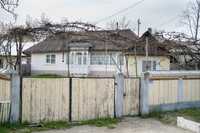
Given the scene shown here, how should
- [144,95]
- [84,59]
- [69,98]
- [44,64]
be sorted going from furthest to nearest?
[44,64] < [84,59] < [144,95] < [69,98]

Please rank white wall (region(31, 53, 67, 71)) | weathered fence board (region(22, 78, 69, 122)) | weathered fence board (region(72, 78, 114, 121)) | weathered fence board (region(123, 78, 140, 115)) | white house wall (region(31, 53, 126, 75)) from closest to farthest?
weathered fence board (region(22, 78, 69, 122)) < weathered fence board (region(72, 78, 114, 121)) < weathered fence board (region(123, 78, 140, 115)) < white house wall (region(31, 53, 126, 75)) < white wall (region(31, 53, 67, 71))

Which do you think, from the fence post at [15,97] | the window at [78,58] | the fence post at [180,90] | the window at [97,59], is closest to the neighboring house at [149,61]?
the window at [97,59]

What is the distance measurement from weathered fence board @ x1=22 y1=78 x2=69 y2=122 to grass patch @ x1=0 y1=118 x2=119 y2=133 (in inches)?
8.6

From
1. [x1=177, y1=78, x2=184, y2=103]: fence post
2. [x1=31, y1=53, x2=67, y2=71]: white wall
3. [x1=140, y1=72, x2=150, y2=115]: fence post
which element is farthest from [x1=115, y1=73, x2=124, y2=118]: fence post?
[x1=31, y1=53, x2=67, y2=71]: white wall

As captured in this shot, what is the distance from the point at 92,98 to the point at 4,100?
9.50ft

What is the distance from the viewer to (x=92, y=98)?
33.4ft

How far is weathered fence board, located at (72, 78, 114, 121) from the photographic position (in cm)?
997

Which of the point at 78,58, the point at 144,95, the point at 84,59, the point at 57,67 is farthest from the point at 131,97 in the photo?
the point at 57,67

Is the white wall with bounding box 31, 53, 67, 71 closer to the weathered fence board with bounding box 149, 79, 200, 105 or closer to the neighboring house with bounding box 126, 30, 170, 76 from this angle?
the neighboring house with bounding box 126, 30, 170, 76

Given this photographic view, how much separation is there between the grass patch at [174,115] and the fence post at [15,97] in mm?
4914

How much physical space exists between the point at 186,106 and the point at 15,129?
23.3 feet

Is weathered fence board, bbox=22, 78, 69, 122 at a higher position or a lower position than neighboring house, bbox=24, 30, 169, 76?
lower

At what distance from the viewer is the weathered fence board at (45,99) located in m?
9.38

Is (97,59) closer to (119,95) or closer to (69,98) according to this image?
(119,95)
